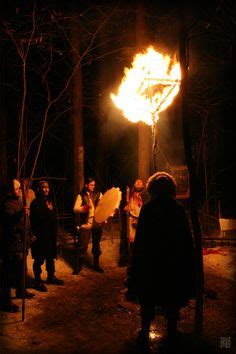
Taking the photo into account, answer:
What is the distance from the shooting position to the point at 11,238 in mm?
6766

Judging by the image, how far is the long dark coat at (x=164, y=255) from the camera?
4898 millimetres

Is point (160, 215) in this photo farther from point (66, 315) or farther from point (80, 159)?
point (80, 159)

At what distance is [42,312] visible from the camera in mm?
6754

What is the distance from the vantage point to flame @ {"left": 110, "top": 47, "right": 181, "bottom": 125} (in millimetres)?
6844

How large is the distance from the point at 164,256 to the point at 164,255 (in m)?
0.01

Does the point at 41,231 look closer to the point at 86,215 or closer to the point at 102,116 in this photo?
the point at 86,215

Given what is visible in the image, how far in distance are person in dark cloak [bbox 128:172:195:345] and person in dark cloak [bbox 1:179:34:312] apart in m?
2.50

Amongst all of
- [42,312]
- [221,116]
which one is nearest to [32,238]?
[42,312]

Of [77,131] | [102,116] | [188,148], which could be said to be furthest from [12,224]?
[102,116]

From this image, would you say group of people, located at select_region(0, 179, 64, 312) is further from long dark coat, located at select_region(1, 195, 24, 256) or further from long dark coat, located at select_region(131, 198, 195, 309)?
long dark coat, located at select_region(131, 198, 195, 309)

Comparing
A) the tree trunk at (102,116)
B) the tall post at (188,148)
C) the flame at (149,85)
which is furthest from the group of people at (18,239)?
the tree trunk at (102,116)

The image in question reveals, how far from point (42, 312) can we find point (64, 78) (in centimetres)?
1059

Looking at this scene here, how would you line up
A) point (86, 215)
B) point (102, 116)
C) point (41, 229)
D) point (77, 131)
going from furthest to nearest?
1. point (102, 116)
2. point (77, 131)
3. point (86, 215)
4. point (41, 229)

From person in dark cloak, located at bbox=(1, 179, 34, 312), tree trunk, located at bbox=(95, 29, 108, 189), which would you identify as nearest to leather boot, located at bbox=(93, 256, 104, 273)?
person in dark cloak, located at bbox=(1, 179, 34, 312)
